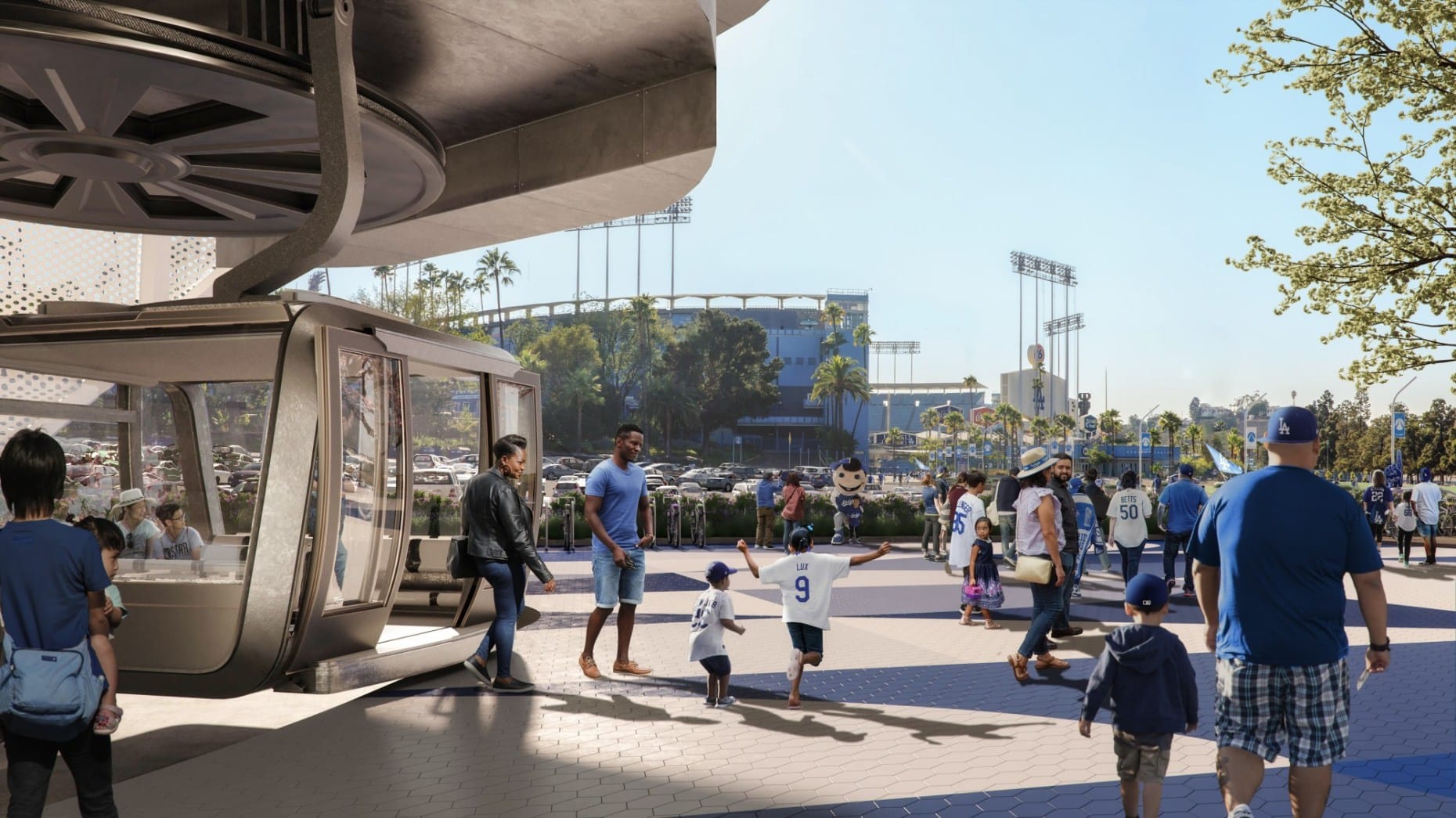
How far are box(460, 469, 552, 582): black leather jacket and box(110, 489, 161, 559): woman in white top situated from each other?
2.09 m

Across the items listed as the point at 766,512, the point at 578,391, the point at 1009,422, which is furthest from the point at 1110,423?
the point at 766,512

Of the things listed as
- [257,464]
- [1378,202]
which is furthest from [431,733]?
[1378,202]

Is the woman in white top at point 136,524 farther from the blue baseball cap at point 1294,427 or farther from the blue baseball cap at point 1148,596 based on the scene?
the blue baseball cap at point 1294,427

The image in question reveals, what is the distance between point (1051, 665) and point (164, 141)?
983 cm

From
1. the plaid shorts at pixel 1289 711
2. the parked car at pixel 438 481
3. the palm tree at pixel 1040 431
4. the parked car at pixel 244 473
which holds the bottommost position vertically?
the plaid shorts at pixel 1289 711

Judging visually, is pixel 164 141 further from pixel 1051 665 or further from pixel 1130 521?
pixel 1130 521

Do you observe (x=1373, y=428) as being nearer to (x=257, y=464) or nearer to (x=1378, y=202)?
(x=1378, y=202)

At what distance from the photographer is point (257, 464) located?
688 centimetres

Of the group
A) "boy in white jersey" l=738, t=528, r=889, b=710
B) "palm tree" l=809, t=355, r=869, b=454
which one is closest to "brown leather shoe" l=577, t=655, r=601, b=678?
"boy in white jersey" l=738, t=528, r=889, b=710

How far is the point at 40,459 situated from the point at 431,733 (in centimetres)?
357

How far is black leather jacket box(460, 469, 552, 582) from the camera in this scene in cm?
786

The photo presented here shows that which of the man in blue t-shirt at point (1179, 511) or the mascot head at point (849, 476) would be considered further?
the mascot head at point (849, 476)

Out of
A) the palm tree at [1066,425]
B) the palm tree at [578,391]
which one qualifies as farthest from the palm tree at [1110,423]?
the palm tree at [578,391]

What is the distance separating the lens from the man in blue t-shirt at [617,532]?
8.36 m
